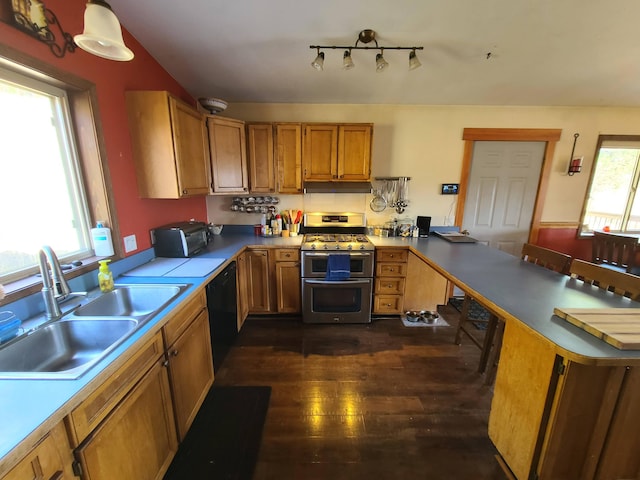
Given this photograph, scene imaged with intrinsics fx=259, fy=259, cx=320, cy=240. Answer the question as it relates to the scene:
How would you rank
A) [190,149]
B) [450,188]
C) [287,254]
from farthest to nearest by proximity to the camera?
[450,188]
[287,254]
[190,149]

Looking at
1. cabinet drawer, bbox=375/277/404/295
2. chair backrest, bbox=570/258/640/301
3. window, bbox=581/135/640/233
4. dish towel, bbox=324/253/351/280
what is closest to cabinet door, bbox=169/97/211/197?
dish towel, bbox=324/253/351/280

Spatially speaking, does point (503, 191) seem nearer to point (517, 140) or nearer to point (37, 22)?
point (517, 140)

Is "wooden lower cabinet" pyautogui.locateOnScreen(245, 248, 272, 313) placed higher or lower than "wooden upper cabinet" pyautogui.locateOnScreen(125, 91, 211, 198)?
lower

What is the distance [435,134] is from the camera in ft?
10.5

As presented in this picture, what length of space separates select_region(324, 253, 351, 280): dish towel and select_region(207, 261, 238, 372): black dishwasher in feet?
3.12

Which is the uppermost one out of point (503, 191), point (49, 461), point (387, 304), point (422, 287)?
point (503, 191)

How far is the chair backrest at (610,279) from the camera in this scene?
1395mm

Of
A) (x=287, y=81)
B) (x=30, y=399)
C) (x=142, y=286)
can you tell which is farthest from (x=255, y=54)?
(x=30, y=399)

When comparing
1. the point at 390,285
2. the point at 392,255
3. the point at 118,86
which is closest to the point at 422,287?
the point at 390,285

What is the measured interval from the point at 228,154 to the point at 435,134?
8.11ft

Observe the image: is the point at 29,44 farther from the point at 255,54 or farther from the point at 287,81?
the point at 287,81

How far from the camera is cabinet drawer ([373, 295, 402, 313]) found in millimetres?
2967

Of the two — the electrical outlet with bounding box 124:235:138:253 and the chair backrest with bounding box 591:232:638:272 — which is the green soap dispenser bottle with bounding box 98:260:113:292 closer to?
the electrical outlet with bounding box 124:235:138:253

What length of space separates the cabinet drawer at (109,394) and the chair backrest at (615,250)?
4.24 meters
